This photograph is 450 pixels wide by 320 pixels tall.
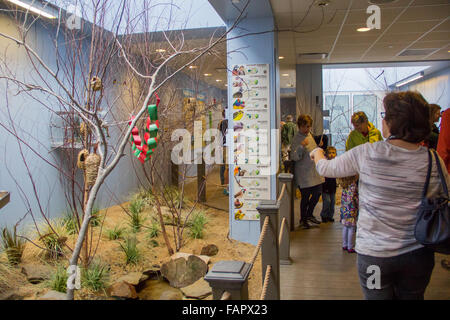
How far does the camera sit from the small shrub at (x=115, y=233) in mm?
4738

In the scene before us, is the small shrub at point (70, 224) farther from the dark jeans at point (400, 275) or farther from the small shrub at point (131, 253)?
the dark jeans at point (400, 275)

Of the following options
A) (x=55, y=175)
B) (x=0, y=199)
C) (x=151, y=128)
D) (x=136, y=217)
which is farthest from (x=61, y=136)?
(x=151, y=128)

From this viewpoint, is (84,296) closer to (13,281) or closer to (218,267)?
(13,281)

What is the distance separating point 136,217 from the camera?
5.19 metres

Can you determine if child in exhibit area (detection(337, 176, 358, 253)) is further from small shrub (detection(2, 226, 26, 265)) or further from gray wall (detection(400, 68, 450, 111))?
gray wall (detection(400, 68, 450, 111))

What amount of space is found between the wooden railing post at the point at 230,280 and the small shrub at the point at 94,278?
2.25 meters

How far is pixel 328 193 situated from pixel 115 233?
2.82 m

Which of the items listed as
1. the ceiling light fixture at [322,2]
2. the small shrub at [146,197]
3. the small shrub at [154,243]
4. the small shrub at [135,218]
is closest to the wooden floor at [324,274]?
the small shrub at [154,243]

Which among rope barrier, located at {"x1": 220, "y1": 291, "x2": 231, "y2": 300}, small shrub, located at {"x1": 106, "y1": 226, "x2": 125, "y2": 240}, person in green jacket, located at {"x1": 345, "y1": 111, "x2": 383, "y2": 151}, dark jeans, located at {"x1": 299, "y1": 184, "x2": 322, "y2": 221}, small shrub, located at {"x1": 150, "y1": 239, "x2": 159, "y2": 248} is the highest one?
person in green jacket, located at {"x1": 345, "y1": 111, "x2": 383, "y2": 151}

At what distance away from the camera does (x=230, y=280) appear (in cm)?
142

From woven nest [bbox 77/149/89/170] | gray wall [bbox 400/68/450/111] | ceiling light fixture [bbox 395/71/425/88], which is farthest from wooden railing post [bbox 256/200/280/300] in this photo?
gray wall [bbox 400/68/450/111]

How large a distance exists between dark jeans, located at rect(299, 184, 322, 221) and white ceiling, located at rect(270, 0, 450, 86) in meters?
1.88

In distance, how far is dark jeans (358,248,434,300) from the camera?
1.50 meters

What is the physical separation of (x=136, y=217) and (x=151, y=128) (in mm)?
3408
